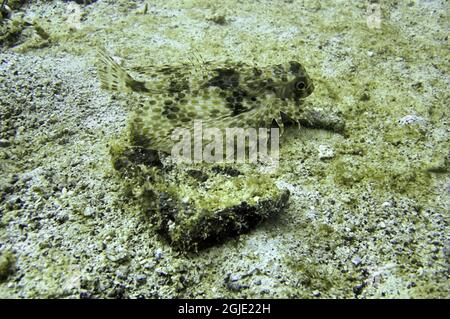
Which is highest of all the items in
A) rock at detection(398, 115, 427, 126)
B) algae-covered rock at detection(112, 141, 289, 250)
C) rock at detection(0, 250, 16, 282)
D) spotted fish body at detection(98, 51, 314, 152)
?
spotted fish body at detection(98, 51, 314, 152)

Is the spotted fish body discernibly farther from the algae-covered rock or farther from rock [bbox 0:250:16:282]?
rock [bbox 0:250:16:282]

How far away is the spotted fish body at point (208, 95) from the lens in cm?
449

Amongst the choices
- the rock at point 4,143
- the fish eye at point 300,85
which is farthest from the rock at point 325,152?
the rock at point 4,143

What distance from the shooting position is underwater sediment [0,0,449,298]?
3.22 meters

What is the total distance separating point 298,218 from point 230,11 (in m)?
5.42

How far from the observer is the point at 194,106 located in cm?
467

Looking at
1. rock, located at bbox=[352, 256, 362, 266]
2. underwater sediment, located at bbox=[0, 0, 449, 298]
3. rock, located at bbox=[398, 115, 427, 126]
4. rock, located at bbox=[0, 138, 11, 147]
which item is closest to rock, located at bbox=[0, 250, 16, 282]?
underwater sediment, located at bbox=[0, 0, 449, 298]

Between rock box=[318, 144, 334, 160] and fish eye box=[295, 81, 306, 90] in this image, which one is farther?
fish eye box=[295, 81, 306, 90]

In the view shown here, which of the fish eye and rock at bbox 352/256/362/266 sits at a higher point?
the fish eye

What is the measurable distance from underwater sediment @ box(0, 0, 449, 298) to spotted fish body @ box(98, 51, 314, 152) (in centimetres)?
31
